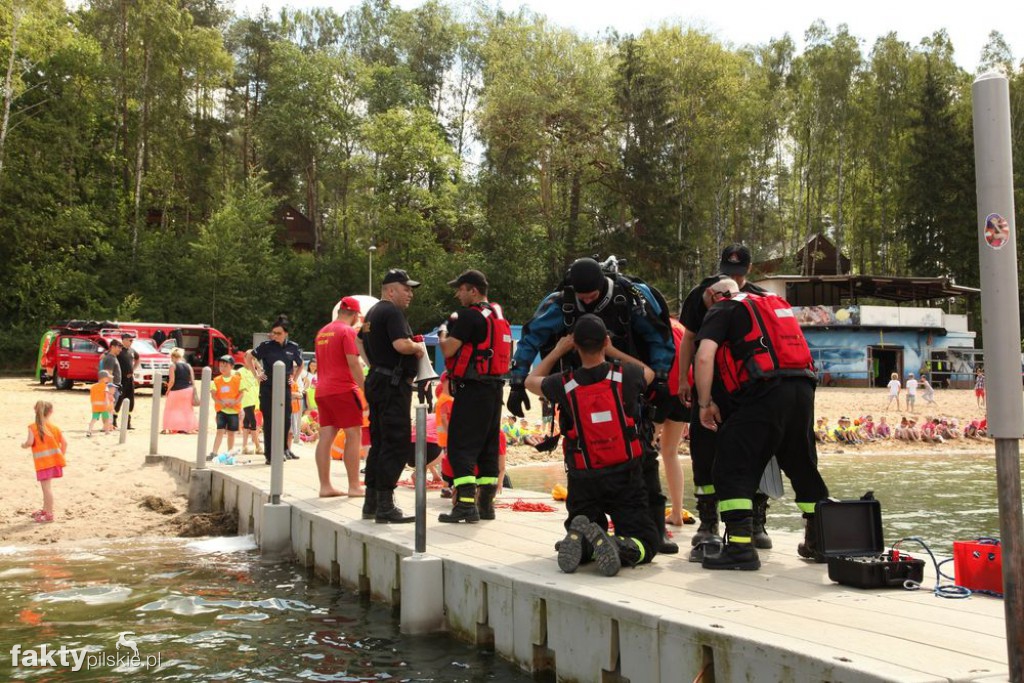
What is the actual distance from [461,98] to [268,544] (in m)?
53.6

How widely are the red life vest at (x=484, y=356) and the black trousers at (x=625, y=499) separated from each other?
5.79 ft

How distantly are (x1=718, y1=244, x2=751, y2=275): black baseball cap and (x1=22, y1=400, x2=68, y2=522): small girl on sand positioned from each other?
25.0 ft

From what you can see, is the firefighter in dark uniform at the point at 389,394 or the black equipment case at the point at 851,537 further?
the firefighter in dark uniform at the point at 389,394

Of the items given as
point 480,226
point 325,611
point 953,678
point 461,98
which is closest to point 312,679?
point 325,611

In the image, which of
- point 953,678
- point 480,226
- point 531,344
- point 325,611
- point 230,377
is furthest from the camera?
point 480,226

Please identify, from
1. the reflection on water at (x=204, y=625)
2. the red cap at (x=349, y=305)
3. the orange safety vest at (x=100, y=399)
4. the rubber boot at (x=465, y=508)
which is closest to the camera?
the reflection on water at (x=204, y=625)

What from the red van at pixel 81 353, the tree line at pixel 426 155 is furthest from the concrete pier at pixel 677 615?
the tree line at pixel 426 155

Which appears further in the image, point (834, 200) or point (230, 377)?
point (834, 200)

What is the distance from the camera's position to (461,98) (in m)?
59.6

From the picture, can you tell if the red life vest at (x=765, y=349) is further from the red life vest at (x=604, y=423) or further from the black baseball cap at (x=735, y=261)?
the red life vest at (x=604, y=423)

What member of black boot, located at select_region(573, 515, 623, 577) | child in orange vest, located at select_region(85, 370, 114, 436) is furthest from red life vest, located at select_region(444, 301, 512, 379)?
child in orange vest, located at select_region(85, 370, 114, 436)

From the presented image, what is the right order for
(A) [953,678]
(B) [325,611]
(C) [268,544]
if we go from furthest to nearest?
(C) [268,544], (B) [325,611], (A) [953,678]

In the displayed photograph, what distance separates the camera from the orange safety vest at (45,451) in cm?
1027

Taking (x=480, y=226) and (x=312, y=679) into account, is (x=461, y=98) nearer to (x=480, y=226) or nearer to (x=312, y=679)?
(x=480, y=226)
